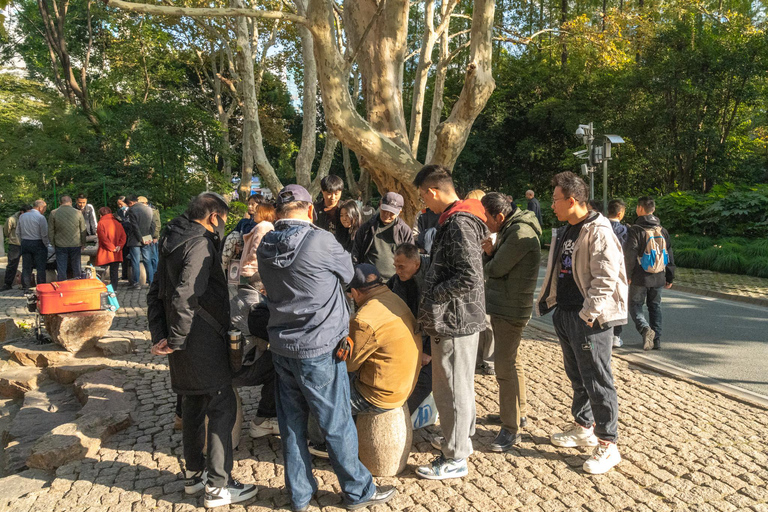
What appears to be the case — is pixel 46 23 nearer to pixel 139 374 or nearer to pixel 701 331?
pixel 139 374

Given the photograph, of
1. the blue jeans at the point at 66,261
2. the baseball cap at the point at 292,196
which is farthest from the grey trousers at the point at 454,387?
the blue jeans at the point at 66,261

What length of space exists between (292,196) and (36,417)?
153 inches

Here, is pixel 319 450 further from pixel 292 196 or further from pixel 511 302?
pixel 292 196

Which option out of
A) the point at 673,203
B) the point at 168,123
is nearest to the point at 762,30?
the point at 673,203

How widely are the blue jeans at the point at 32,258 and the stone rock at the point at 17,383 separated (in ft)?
17.0

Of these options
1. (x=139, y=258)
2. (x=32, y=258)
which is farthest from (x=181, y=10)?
(x=32, y=258)

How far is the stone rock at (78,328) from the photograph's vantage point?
6785mm

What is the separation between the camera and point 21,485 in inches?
153

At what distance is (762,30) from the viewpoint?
18.8 metres

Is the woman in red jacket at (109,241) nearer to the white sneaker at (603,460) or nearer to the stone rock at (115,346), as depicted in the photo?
the stone rock at (115,346)

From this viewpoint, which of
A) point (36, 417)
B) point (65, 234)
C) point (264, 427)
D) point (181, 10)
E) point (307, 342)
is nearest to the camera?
point (307, 342)

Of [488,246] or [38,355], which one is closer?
[488,246]

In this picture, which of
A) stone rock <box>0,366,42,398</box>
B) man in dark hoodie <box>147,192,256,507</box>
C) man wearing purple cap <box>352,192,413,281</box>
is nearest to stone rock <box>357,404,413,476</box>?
man in dark hoodie <box>147,192,256,507</box>

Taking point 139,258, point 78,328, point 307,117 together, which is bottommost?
point 78,328
